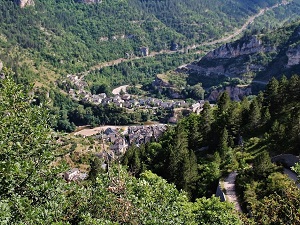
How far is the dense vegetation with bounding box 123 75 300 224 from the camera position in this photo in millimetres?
27375

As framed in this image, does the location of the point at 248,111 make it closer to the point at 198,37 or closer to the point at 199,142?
the point at 199,142

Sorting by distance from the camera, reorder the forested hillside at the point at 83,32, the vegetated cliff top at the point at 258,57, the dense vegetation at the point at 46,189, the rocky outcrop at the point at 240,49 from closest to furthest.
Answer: the dense vegetation at the point at 46,189 < the vegetated cliff top at the point at 258,57 < the rocky outcrop at the point at 240,49 < the forested hillside at the point at 83,32

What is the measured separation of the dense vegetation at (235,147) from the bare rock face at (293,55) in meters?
68.1

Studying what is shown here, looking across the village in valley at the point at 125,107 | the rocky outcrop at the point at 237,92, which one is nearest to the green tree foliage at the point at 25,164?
the village in valley at the point at 125,107

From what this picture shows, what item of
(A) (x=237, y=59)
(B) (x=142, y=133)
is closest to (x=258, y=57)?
(A) (x=237, y=59)

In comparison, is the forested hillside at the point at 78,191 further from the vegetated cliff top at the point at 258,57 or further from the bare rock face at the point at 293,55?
the vegetated cliff top at the point at 258,57

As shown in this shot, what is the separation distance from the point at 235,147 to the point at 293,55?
7771cm

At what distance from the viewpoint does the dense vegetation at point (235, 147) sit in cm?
2738

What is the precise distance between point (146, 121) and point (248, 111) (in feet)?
190

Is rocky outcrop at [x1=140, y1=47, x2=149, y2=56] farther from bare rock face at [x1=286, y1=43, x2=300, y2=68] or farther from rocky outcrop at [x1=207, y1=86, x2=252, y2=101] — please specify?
bare rock face at [x1=286, y1=43, x2=300, y2=68]

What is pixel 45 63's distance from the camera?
125 meters

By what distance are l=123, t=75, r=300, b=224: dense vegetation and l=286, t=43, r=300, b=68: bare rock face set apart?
2681 inches

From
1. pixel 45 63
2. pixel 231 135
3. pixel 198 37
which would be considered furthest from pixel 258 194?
pixel 198 37

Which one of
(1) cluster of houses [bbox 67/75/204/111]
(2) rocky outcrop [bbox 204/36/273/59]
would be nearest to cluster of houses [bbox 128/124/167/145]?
(1) cluster of houses [bbox 67/75/204/111]
